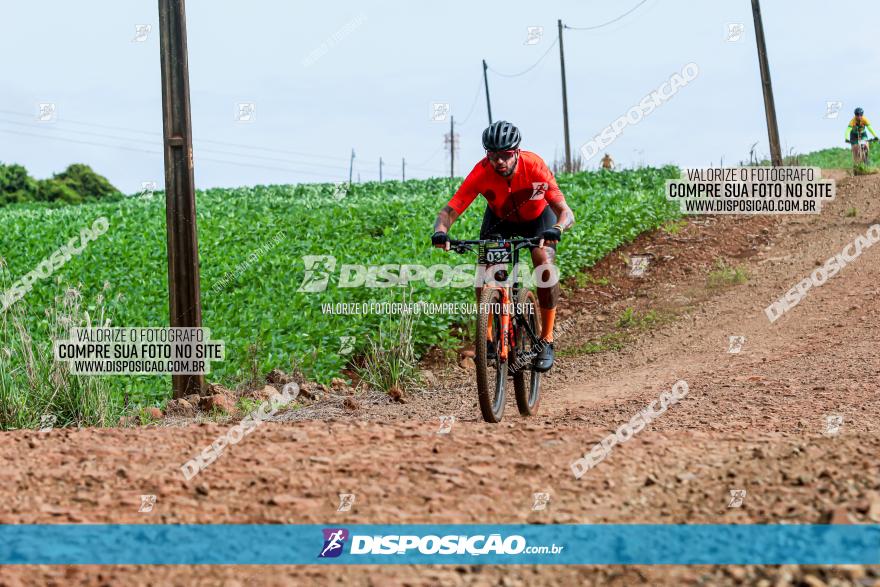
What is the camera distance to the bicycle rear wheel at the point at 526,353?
7.74 m

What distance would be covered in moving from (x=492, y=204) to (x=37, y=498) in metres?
4.47

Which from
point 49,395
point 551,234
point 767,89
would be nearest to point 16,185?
point 767,89

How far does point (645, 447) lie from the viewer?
16.7ft

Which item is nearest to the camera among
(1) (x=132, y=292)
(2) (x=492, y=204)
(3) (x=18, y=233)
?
(2) (x=492, y=204)

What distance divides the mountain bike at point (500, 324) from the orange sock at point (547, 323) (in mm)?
190

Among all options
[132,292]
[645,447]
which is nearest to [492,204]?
[645,447]

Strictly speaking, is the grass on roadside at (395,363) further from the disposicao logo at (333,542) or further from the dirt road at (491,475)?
the disposicao logo at (333,542)

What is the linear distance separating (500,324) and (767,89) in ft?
60.5

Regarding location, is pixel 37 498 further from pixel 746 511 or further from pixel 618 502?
pixel 746 511

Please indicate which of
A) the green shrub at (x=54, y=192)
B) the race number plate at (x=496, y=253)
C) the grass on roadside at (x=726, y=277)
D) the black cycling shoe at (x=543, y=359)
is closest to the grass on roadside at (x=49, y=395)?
the race number plate at (x=496, y=253)

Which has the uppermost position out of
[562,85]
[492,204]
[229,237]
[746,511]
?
[562,85]

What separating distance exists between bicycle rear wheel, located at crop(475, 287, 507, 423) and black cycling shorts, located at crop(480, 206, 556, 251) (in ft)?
2.74

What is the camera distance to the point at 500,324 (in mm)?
7289

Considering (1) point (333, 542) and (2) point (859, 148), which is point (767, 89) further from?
(1) point (333, 542)
